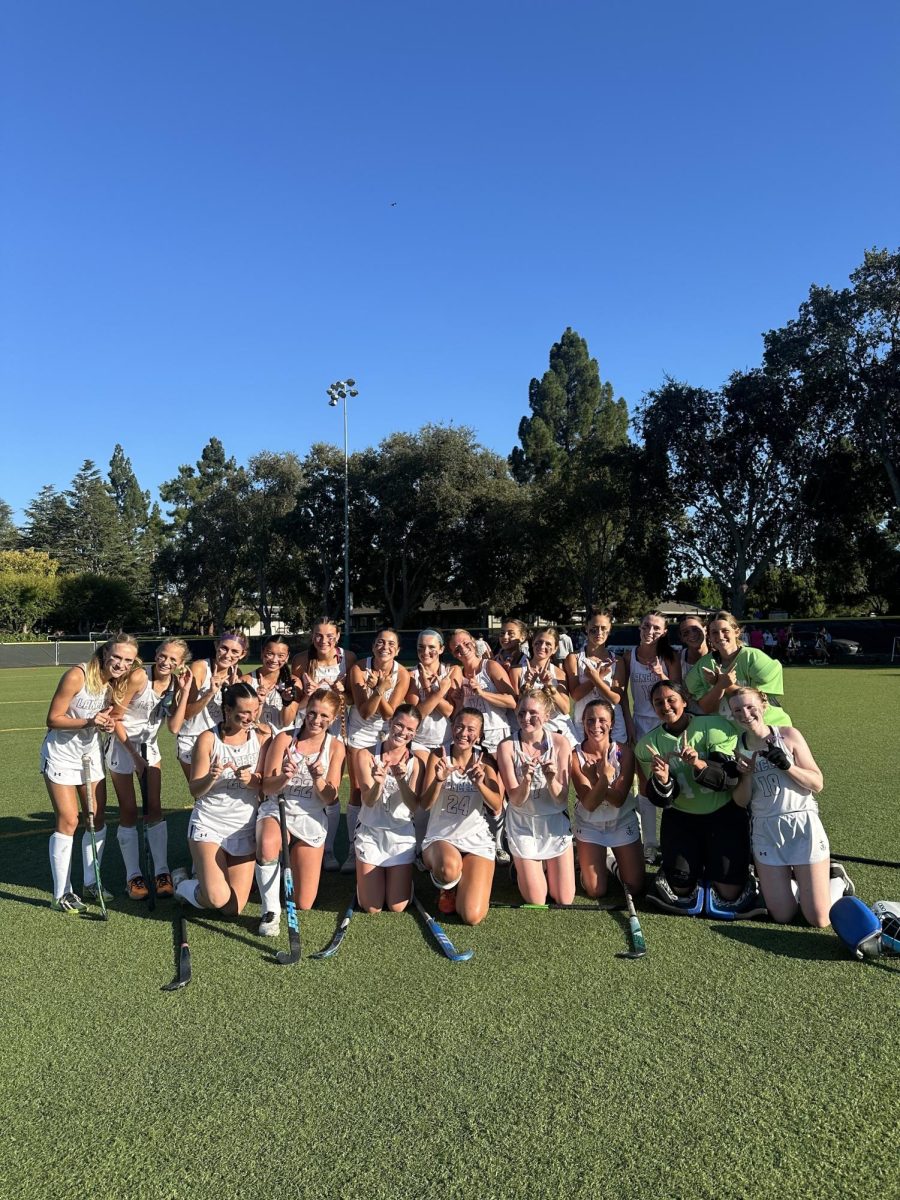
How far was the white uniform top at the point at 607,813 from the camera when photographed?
484 centimetres

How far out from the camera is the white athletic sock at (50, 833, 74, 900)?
4.68m

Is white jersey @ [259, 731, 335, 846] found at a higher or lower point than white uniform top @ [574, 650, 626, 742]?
lower

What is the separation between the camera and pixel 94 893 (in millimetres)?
5035

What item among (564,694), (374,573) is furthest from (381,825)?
(374,573)

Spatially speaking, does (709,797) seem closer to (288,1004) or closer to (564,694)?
(564,694)

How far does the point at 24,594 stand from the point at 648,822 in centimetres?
5653

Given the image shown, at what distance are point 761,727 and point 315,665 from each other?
312 cm

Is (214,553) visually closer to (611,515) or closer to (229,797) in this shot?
(611,515)

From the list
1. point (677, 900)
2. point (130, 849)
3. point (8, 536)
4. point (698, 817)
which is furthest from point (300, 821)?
point (8, 536)

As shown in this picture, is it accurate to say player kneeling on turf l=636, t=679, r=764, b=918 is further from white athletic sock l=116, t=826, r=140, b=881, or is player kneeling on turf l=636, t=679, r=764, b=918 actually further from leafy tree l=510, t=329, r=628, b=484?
leafy tree l=510, t=329, r=628, b=484

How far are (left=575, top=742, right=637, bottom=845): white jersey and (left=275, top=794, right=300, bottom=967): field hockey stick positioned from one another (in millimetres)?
1756

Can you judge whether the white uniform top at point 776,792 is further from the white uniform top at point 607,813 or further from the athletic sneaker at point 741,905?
the white uniform top at point 607,813

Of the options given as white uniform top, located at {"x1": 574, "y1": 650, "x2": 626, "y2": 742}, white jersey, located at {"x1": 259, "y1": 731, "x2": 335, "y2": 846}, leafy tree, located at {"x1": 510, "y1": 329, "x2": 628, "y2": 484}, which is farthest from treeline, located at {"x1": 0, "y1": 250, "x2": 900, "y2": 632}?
white jersey, located at {"x1": 259, "y1": 731, "x2": 335, "y2": 846}

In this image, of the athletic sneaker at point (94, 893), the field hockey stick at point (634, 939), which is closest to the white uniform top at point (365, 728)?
the athletic sneaker at point (94, 893)
